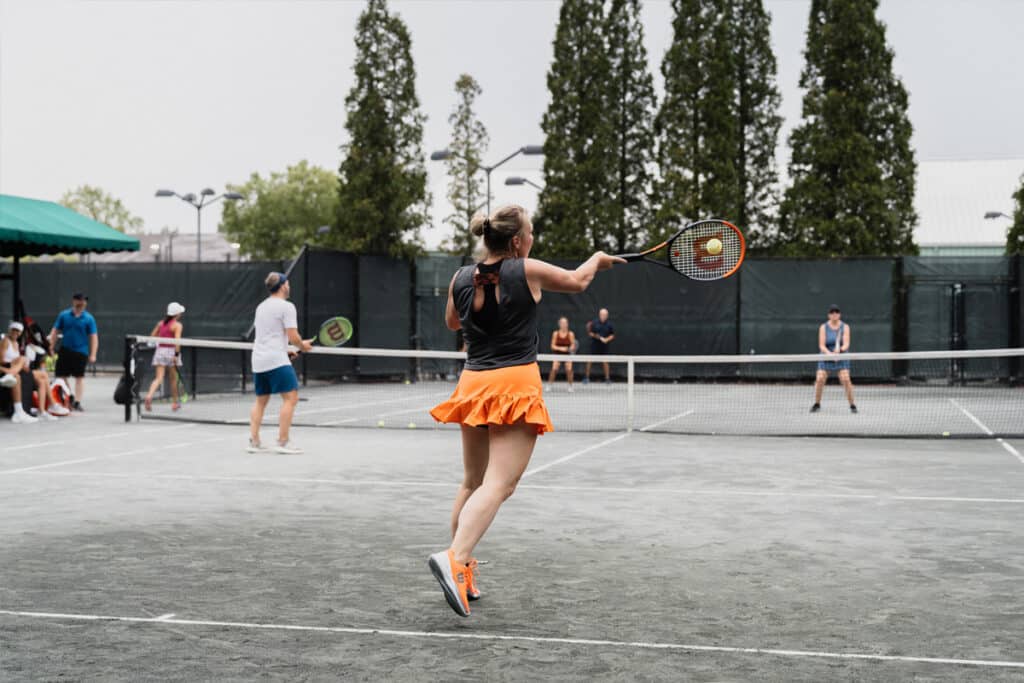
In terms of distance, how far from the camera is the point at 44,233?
1567 centimetres

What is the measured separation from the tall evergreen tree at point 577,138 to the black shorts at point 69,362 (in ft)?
50.2

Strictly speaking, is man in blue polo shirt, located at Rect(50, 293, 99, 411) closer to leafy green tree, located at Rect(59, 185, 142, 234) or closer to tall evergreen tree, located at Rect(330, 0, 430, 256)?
tall evergreen tree, located at Rect(330, 0, 430, 256)

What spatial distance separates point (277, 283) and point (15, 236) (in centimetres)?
590

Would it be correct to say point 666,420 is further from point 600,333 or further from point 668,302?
point 668,302

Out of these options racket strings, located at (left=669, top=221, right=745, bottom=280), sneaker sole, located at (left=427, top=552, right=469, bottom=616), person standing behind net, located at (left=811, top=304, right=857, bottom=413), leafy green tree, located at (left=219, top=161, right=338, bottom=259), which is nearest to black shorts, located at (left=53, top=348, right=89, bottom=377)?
person standing behind net, located at (left=811, top=304, right=857, bottom=413)

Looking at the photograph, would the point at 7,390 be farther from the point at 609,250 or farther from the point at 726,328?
the point at 609,250

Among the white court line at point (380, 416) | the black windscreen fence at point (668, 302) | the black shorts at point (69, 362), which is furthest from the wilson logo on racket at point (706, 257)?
the black windscreen fence at point (668, 302)

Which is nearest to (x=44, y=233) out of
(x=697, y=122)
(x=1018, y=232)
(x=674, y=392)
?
(x=674, y=392)

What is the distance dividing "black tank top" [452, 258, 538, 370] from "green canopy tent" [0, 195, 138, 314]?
11844 millimetres

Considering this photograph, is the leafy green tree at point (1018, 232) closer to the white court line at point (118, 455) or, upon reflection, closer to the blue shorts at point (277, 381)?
the white court line at point (118, 455)

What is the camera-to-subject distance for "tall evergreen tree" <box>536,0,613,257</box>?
30.5 metres

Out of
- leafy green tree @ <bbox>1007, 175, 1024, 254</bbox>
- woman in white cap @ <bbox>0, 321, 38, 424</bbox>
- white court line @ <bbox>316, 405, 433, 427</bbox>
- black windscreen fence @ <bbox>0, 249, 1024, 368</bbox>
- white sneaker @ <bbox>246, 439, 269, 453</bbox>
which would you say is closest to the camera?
white sneaker @ <bbox>246, 439, 269, 453</bbox>

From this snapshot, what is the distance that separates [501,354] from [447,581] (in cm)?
94

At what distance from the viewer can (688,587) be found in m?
5.48
